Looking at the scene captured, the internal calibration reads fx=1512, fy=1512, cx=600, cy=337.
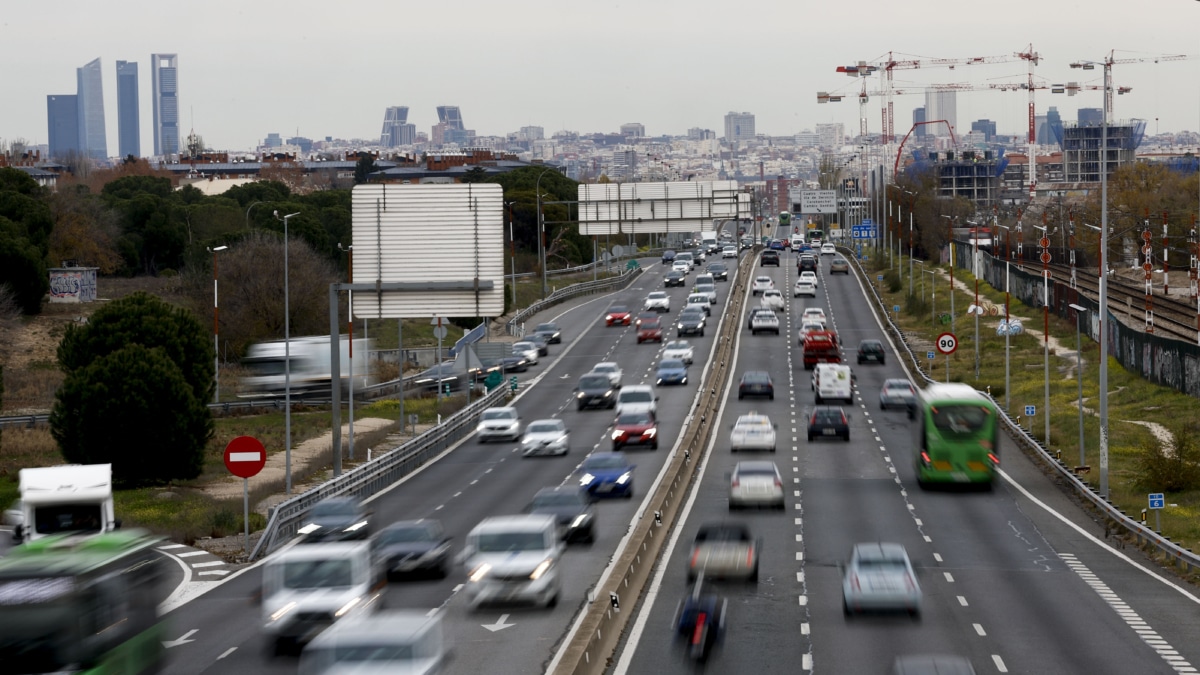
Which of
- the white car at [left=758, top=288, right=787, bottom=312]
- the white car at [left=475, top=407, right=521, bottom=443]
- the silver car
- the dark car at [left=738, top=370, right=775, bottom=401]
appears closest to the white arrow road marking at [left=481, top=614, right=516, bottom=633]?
the silver car

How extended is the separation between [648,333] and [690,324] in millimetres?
2757

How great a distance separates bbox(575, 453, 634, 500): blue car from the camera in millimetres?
43000

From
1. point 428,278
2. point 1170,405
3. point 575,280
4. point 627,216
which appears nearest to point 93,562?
point 428,278

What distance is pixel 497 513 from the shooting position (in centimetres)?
4091

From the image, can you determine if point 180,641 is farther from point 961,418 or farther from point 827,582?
point 961,418

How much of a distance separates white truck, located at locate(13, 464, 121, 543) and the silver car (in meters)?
16.7

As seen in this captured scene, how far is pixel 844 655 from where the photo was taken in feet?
80.5

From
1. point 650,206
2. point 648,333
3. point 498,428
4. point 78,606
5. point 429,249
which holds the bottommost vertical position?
point 498,428

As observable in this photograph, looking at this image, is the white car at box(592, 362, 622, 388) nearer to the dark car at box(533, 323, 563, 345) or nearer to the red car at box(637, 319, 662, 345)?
the red car at box(637, 319, 662, 345)

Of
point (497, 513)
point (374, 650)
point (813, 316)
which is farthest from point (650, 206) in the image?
point (374, 650)

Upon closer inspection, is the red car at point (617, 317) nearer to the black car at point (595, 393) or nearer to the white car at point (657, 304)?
the white car at point (657, 304)

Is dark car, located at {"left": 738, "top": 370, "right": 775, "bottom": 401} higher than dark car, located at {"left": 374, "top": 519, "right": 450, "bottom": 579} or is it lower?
lower

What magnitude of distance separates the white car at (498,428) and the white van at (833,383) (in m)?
13.9

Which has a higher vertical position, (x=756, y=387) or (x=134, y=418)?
(x=134, y=418)
